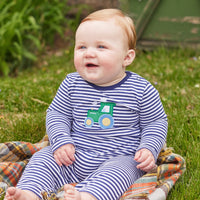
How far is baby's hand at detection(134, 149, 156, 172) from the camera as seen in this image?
2.10 metres

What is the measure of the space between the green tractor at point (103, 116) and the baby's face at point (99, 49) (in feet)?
0.58

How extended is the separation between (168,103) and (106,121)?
1.34 m

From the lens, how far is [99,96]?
2.32 metres

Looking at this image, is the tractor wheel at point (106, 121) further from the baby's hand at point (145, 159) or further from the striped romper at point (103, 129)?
the baby's hand at point (145, 159)

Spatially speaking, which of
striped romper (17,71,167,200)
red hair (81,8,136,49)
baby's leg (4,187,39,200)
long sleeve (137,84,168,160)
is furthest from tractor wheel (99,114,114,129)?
baby's leg (4,187,39,200)

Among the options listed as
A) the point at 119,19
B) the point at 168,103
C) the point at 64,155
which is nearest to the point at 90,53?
the point at 119,19

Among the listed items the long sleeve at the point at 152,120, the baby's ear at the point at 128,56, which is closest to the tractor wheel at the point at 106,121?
the long sleeve at the point at 152,120

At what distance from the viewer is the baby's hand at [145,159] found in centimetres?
210

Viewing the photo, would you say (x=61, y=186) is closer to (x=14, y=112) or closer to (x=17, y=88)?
(x=14, y=112)

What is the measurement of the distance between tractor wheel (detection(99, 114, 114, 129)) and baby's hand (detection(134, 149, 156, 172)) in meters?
0.27

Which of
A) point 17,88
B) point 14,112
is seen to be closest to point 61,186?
point 14,112

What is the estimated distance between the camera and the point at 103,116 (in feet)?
7.47

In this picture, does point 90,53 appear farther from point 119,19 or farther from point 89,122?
point 89,122

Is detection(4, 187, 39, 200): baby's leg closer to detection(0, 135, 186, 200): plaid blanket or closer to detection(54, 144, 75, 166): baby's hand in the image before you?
detection(0, 135, 186, 200): plaid blanket
